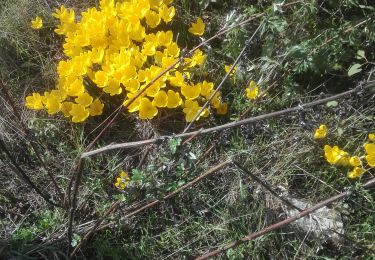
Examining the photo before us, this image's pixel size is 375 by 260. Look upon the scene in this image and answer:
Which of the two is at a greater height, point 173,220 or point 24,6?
point 24,6

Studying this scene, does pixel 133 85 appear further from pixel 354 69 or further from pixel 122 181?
pixel 354 69

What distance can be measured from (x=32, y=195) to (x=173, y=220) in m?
0.79

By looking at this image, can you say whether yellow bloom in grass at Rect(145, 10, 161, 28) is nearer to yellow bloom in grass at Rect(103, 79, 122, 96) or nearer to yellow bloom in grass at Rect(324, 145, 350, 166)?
yellow bloom in grass at Rect(103, 79, 122, 96)

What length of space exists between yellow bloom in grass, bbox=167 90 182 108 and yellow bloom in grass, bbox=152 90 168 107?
2 centimetres

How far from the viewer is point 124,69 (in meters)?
2.68

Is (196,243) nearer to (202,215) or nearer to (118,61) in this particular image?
(202,215)

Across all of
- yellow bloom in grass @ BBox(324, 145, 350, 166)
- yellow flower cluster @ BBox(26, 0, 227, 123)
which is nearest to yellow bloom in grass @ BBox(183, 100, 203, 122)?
yellow flower cluster @ BBox(26, 0, 227, 123)

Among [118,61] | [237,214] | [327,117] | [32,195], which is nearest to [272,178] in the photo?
[237,214]

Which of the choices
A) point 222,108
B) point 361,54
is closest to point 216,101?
point 222,108

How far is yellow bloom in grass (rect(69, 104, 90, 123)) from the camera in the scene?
9.10 ft

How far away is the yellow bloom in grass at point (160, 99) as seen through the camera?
2.69 meters

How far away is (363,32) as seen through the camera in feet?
8.81

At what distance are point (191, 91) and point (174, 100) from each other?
104mm

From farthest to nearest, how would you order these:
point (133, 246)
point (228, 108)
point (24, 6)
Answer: point (24, 6)
point (228, 108)
point (133, 246)
